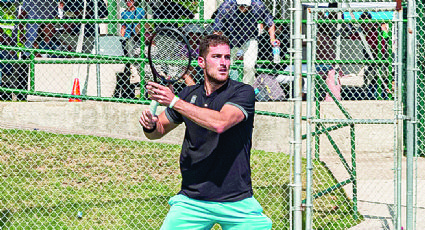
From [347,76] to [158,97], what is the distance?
810 centimetres

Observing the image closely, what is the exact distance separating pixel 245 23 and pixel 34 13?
358cm

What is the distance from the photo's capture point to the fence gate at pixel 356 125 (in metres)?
7.09

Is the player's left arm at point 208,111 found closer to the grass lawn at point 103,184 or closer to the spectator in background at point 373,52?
the grass lawn at point 103,184

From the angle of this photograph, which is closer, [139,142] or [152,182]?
[152,182]

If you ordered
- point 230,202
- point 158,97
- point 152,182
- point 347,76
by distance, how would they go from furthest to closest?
point 347,76
point 152,182
point 230,202
point 158,97

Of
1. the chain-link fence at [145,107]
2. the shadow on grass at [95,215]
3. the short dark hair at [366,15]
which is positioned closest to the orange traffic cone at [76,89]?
the chain-link fence at [145,107]

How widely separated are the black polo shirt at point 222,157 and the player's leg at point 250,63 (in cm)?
467

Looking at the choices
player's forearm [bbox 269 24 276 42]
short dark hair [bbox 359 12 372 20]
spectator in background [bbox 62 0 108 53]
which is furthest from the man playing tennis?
short dark hair [bbox 359 12 372 20]

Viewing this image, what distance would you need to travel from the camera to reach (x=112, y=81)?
10.7 meters

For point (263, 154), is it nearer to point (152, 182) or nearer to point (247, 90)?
point (152, 182)

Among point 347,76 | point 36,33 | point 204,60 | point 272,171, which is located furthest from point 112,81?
point 204,60

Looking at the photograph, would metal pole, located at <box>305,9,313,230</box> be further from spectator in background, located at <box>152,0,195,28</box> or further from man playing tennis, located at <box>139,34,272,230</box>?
spectator in background, located at <box>152,0,195,28</box>

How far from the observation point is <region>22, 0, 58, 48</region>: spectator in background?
10930mm

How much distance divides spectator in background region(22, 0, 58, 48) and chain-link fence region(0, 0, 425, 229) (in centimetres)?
2
